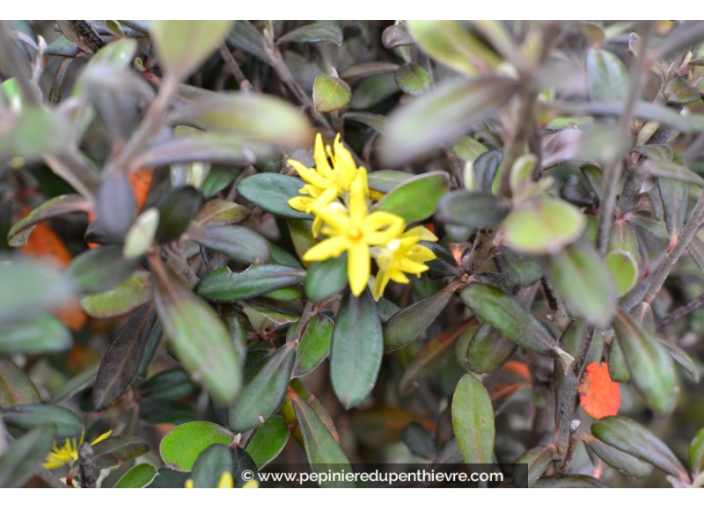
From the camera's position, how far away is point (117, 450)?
3.34 feet

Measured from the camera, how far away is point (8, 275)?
54 centimetres

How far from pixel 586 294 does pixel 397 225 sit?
213 millimetres

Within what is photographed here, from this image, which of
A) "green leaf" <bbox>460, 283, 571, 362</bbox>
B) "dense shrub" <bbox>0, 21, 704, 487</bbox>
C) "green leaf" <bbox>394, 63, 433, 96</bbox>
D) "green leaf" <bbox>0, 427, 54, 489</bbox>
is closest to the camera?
"dense shrub" <bbox>0, 21, 704, 487</bbox>

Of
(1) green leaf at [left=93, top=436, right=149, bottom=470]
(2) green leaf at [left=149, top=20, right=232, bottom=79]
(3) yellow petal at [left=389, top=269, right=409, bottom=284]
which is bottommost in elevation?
(1) green leaf at [left=93, top=436, right=149, bottom=470]

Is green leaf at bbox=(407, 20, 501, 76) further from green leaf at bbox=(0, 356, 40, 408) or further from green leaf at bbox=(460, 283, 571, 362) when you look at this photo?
green leaf at bbox=(0, 356, 40, 408)

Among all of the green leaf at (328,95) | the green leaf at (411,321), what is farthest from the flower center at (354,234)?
the green leaf at (328,95)

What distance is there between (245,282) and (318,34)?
1.48 feet

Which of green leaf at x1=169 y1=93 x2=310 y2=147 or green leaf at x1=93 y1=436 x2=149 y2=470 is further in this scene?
green leaf at x1=93 y1=436 x2=149 y2=470

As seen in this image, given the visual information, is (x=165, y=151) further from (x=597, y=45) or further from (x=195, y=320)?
(x=597, y=45)

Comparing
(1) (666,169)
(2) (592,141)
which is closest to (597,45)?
(1) (666,169)

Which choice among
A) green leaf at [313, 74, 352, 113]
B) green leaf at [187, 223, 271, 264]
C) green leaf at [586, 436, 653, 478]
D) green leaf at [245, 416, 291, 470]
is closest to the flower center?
green leaf at [187, 223, 271, 264]

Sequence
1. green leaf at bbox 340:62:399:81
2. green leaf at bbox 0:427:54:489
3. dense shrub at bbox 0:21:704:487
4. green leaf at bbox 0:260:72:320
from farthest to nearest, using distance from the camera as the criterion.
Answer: green leaf at bbox 340:62:399:81
green leaf at bbox 0:427:54:489
dense shrub at bbox 0:21:704:487
green leaf at bbox 0:260:72:320

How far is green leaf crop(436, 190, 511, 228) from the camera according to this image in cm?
68

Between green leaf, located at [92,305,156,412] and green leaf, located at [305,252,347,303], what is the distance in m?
0.27
